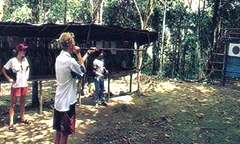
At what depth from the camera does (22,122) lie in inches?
462

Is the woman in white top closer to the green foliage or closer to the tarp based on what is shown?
the tarp

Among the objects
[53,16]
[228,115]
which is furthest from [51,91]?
[53,16]

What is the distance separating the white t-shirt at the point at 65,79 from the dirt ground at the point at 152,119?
118 inches

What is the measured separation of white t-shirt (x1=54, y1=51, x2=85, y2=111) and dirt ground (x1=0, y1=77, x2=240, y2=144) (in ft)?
9.81

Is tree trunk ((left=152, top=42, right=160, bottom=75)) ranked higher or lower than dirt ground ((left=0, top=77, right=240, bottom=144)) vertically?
higher

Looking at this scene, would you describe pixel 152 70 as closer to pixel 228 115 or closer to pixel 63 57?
pixel 228 115

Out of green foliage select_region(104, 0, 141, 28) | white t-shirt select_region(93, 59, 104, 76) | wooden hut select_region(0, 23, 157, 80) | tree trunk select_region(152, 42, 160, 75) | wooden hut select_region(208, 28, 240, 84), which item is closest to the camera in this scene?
wooden hut select_region(0, 23, 157, 80)

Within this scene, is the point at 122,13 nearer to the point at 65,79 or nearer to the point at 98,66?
the point at 98,66

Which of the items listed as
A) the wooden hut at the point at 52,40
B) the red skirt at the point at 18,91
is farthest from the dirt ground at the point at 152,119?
the wooden hut at the point at 52,40

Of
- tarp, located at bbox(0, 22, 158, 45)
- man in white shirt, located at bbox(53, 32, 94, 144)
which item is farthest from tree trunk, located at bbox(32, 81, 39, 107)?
man in white shirt, located at bbox(53, 32, 94, 144)

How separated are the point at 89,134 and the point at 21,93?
7.21ft

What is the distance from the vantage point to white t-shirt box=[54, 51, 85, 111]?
7.55 metres

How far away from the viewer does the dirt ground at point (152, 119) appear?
10.9m

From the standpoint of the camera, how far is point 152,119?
1305 cm
